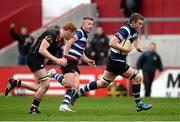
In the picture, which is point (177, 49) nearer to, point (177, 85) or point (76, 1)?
point (177, 85)

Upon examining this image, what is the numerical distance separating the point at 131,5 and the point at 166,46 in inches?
85.4

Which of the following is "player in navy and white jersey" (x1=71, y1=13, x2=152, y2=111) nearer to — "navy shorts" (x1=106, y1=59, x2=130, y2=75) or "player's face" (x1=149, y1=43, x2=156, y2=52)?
"navy shorts" (x1=106, y1=59, x2=130, y2=75)

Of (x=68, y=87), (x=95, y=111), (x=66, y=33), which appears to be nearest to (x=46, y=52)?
(x=66, y=33)

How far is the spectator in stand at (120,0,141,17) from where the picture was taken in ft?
99.2

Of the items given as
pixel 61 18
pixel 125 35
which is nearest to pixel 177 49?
pixel 61 18

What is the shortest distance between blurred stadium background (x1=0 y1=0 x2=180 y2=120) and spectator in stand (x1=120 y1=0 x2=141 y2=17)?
0.35m

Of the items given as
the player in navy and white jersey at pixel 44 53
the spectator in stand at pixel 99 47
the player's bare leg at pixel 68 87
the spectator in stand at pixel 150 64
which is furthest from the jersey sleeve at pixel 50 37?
the spectator in stand at pixel 99 47

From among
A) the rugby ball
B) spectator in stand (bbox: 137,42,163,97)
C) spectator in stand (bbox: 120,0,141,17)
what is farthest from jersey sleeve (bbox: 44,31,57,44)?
spectator in stand (bbox: 120,0,141,17)

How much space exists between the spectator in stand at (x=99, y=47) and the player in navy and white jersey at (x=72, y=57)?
982 cm

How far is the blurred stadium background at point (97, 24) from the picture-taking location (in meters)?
27.5

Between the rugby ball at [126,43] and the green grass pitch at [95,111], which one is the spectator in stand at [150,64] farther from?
the rugby ball at [126,43]

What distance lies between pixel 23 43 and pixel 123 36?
42.4 ft

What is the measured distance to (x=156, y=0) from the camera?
102ft

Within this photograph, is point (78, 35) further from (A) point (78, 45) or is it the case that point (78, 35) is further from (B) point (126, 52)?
(B) point (126, 52)
